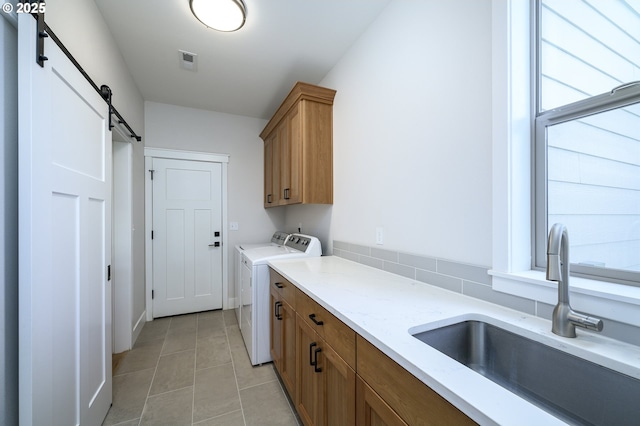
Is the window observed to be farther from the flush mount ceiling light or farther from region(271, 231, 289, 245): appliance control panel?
region(271, 231, 289, 245): appliance control panel

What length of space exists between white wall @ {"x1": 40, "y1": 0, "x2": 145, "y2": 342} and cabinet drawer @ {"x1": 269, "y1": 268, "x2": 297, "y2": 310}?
163cm

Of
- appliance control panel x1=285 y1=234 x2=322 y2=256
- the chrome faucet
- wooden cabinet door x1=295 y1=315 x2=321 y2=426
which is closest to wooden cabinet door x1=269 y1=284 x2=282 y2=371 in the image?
wooden cabinet door x1=295 y1=315 x2=321 y2=426

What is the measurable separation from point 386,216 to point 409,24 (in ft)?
3.86

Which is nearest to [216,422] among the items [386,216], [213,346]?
[213,346]

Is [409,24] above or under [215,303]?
above

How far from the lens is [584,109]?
91 cm

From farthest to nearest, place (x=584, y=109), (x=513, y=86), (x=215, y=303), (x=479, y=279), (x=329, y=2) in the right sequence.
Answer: (x=215, y=303) → (x=329, y=2) → (x=479, y=279) → (x=513, y=86) → (x=584, y=109)

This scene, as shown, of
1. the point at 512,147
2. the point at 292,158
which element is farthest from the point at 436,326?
the point at 292,158

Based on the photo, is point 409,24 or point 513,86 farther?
point 409,24

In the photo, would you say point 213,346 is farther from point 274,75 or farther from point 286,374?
point 274,75

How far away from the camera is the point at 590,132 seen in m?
0.92

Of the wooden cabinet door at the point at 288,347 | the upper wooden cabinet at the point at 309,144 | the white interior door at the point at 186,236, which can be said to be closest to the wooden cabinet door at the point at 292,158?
the upper wooden cabinet at the point at 309,144

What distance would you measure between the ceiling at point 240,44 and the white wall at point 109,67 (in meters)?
0.13

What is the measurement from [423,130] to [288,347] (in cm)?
160
